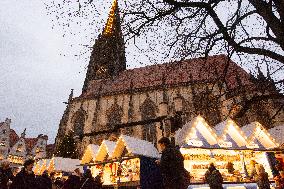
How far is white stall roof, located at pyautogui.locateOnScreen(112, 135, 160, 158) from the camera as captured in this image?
11.4 m

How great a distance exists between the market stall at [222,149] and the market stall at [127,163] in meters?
1.70

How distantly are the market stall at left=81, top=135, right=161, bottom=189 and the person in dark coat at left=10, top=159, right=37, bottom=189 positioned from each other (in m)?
5.23

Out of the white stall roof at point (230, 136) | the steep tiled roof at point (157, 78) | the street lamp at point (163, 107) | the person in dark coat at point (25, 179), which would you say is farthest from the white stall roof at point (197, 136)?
the steep tiled roof at point (157, 78)

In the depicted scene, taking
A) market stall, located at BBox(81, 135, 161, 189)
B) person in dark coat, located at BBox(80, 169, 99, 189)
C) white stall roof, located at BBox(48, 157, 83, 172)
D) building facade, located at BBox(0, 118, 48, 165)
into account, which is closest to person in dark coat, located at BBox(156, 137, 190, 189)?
person in dark coat, located at BBox(80, 169, 99, 189)

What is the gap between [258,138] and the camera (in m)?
12.2

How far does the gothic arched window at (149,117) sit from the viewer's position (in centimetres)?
2956

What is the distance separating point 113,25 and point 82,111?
26.1 metres

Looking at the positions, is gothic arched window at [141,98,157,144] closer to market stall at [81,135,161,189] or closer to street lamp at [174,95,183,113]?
street lamp at [174,95,183,113]

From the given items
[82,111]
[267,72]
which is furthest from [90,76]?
[267,72]

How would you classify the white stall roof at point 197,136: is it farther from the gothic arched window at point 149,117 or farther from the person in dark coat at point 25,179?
the gothic arched window at point 149,117

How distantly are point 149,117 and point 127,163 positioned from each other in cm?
1903

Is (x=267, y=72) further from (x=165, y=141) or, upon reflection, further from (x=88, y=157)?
(x=88, y=157)

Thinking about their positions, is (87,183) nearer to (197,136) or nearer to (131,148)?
(131,148)

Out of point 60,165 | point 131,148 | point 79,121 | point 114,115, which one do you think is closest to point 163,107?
point 114,115
